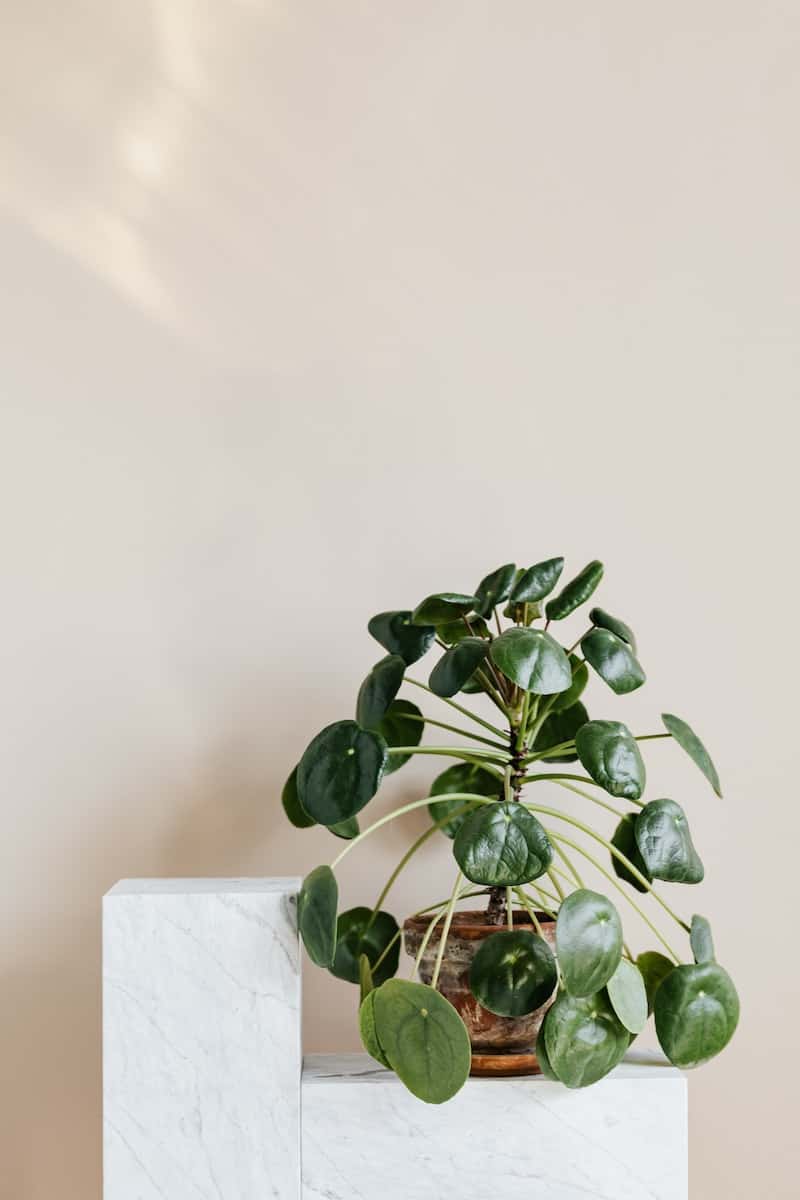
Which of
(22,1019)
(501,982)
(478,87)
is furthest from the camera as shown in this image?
(478,87)

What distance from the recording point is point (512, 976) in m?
1.04

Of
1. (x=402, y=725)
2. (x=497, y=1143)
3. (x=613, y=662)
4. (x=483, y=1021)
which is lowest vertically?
(x=497, y=1143)

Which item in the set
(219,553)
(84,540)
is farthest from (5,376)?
(219,553)

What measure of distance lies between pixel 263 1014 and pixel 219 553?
591mm

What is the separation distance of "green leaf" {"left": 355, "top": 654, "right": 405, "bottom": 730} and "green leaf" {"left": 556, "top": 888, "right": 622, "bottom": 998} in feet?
0.93

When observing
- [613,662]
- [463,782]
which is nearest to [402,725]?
[463,782]

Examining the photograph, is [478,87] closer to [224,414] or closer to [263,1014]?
[224,414]

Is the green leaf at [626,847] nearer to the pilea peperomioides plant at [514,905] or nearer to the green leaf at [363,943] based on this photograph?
the pilea peperomioides plant at [514,905]

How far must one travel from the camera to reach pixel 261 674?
144 cm

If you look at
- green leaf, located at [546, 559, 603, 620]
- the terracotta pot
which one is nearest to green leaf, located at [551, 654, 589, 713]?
green leaf, located at [546, 559, 603, 620]

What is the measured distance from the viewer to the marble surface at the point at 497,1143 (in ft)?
3.55

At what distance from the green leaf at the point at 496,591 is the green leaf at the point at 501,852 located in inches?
8.9

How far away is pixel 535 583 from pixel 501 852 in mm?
268

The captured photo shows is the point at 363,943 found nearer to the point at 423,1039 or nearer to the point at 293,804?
the point at 293,804
